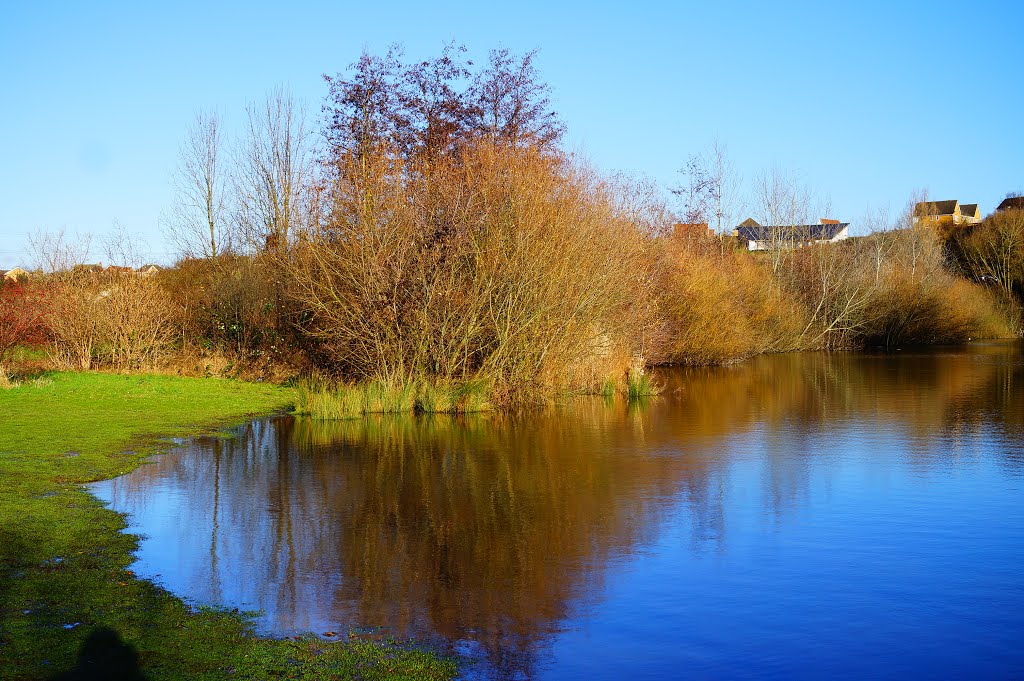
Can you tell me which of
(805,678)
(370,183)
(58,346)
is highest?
(370,183)

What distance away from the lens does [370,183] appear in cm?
1911

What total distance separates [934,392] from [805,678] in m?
21.6

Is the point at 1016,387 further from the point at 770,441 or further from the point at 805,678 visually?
the point at 805,678

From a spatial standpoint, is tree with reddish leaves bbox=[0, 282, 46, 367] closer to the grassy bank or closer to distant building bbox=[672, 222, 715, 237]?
the grassy bank

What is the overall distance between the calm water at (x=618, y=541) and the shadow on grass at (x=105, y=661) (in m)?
1.12

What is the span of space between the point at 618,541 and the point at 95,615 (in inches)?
199

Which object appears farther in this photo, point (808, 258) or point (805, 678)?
point (808, 258)

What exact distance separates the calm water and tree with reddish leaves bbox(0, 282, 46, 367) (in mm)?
8254

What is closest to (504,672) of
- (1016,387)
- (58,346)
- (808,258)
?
(58,346)

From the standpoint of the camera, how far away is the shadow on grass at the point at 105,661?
5.77 meters

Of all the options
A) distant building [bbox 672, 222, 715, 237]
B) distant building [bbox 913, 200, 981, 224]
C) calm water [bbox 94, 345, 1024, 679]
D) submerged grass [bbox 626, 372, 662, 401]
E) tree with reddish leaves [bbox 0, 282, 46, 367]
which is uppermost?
distant building [bbox 913, 200, 981, 224]

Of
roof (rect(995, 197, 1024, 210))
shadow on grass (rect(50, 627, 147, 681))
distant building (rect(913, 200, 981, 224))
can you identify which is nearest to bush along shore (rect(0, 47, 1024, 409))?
shadow on grass (rect(50, 627, 147, 681))

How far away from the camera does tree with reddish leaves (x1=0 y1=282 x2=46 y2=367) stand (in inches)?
875

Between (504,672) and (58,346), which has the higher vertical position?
(58,346)
